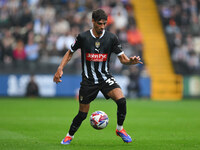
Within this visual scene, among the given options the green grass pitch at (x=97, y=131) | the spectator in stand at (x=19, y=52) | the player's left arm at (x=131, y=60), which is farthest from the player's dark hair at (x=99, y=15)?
the spectator in stand at (x=19, y=52)

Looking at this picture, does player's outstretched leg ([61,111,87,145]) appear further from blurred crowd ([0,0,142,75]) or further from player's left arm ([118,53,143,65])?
blurred crowd ([0,0,142,75])

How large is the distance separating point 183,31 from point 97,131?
17.2 m

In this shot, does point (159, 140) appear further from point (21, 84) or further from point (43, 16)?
point (43, 16)

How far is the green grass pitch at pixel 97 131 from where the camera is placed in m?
8.42

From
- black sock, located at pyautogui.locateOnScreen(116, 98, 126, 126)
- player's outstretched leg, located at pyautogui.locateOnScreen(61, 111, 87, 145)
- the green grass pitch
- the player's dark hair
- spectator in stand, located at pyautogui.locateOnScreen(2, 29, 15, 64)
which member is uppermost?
the player's dark hair

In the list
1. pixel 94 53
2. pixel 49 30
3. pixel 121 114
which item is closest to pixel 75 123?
pixel 121 114

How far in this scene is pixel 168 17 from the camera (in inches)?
1097

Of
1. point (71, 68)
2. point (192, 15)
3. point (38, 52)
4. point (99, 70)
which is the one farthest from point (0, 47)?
point (99, 70)

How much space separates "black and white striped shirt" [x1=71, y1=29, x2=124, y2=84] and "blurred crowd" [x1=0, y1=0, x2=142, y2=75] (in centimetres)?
1490

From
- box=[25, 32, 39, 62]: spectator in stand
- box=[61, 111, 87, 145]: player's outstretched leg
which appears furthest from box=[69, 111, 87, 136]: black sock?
box=[25, 32, 39, 62]: spectator in stand

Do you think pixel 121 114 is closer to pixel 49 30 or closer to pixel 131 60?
pixel 131 60

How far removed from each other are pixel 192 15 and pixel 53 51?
9505mm

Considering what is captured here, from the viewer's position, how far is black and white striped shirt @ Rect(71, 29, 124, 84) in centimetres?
866

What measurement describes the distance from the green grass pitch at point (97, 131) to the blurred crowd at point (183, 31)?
885 cm
